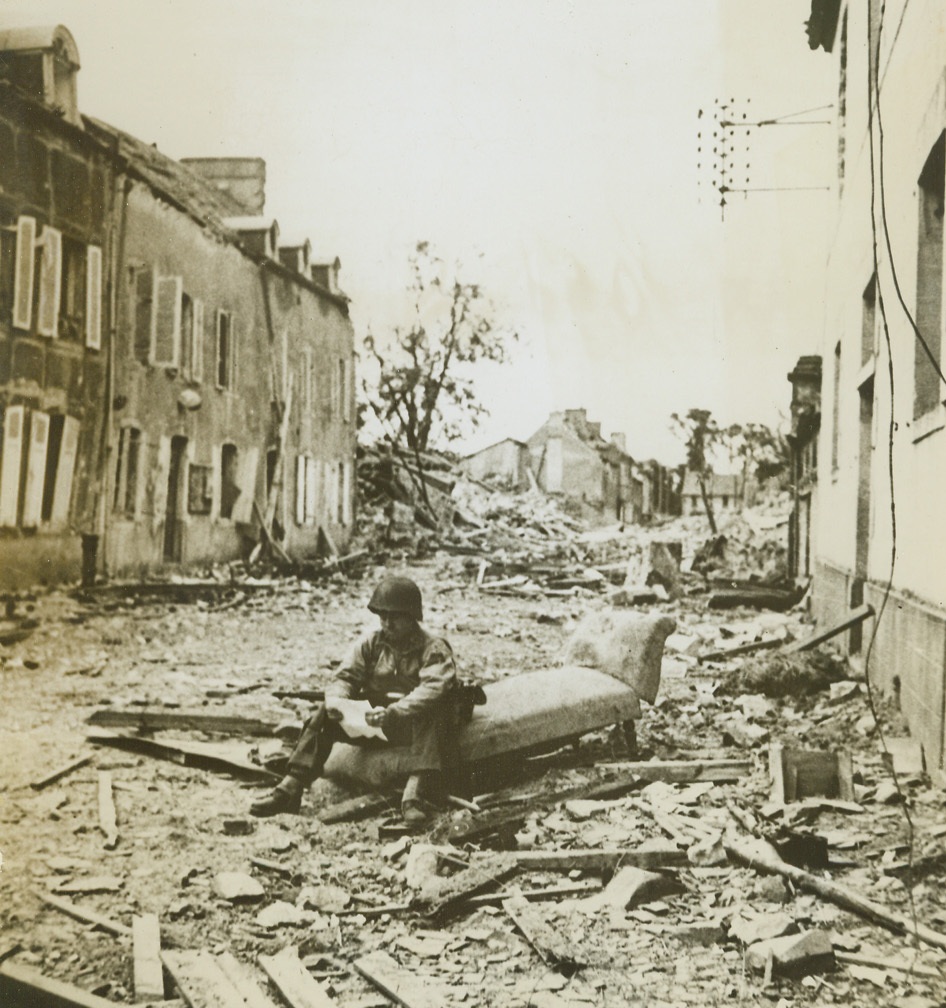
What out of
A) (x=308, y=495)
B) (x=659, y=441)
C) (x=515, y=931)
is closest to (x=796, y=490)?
(x=659, y=441)

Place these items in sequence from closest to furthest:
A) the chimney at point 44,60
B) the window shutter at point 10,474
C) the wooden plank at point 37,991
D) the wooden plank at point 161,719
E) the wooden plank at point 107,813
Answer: the wooden plank at point 37,991 < the wooden plank at point 107,813 < the chimney at point 44,60 < the window shutter at point 10,474 < the wooden plank at point 161,719

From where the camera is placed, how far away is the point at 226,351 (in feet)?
21.1

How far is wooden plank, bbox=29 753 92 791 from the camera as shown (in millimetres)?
4469

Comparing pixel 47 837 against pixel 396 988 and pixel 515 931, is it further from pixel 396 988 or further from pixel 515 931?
pixel 515 931

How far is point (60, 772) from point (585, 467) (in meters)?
5.39

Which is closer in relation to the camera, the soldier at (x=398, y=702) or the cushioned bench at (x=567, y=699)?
the soldier at (x=398, y=702)

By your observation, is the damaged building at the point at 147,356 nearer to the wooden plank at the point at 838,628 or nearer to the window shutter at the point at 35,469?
the window shutter at the point at 35,469

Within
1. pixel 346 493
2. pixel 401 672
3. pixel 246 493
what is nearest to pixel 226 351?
pixel 246 493

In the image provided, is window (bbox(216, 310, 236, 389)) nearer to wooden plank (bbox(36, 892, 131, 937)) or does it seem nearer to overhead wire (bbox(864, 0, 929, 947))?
wooden plank (bbox(36, 892, 131, 937))

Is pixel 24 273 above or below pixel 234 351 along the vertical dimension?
above

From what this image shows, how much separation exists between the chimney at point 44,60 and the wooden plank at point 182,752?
3.23 metres

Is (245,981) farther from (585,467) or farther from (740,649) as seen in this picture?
(740,649)

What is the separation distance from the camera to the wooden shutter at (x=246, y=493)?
6.48m

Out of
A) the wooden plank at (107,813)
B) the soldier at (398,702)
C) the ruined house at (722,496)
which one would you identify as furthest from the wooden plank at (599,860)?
the ruined house at (722,496)
